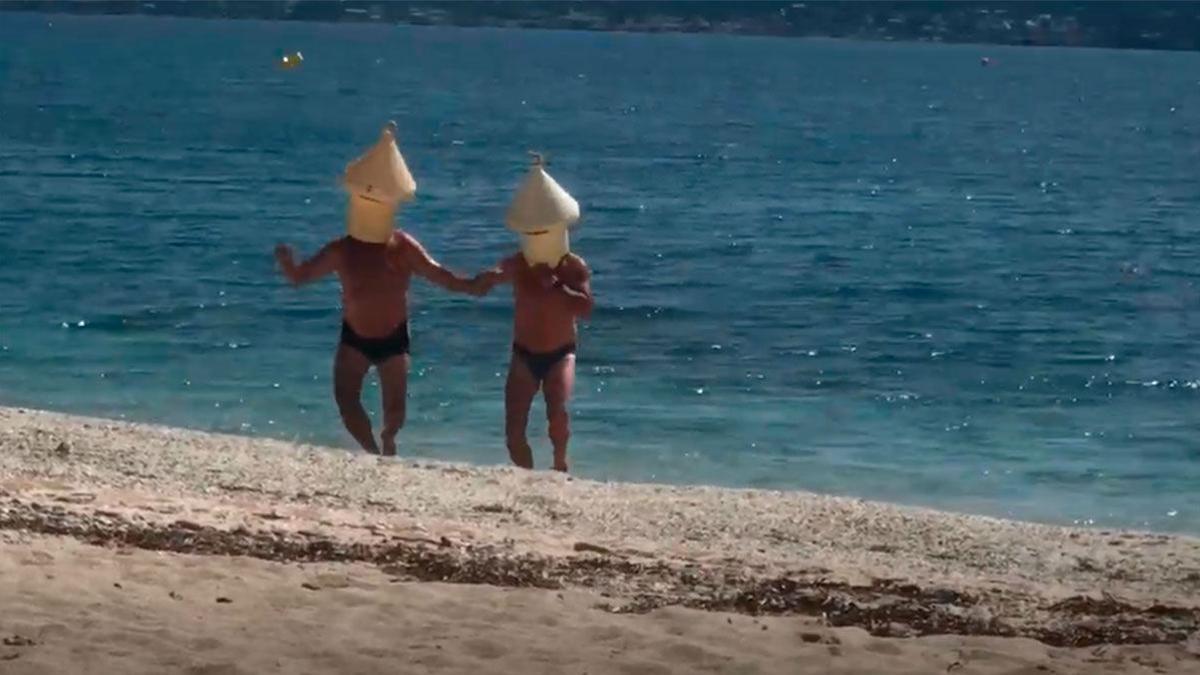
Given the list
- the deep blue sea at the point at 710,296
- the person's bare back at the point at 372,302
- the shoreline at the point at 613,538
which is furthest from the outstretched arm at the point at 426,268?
the deep blue sea at the point at 710,296

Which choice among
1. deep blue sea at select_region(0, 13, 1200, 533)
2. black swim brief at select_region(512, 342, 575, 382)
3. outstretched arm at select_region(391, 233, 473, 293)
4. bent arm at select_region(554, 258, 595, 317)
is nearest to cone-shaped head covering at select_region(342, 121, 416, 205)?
outstretched arm at select_region(391, 233, 473, 293)

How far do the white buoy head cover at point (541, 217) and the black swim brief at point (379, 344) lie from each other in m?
0.76

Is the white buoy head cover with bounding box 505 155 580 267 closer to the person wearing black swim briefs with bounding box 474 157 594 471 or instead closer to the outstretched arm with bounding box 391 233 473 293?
the person wearing black swim briefs with bounding box 474 157 594 471

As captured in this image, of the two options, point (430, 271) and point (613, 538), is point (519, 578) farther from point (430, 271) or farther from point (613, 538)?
point (430, 271)

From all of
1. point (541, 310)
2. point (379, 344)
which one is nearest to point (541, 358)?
point (541, 310)

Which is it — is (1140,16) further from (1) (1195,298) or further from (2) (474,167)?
(1) (1195,298)

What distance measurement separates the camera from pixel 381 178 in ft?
33.0

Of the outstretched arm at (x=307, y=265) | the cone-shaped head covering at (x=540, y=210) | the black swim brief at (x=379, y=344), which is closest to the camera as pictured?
the cone-shaped head covering at (x=540, y=210)

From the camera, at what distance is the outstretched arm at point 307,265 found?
10172 millimetres

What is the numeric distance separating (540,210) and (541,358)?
→ 821 millimetres

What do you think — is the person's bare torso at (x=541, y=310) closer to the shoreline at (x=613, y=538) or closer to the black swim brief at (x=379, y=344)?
the black swim brief at (x=379, y=344)

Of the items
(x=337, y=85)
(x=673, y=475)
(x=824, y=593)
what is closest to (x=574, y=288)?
(x=673, y=475)

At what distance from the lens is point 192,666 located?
6305 mm

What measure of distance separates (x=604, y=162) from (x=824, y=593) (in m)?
39.5
